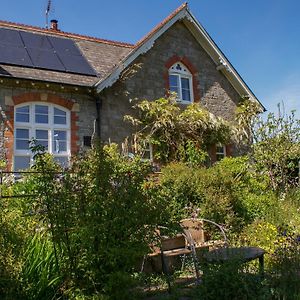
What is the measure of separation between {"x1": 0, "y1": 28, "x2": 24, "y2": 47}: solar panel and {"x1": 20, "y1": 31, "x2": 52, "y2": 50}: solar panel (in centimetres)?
18

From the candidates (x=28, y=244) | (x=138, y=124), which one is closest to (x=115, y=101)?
(x=138, y=124)

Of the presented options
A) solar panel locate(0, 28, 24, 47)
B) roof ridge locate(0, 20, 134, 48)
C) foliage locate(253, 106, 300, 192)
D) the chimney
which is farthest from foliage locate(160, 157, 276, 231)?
the chimney

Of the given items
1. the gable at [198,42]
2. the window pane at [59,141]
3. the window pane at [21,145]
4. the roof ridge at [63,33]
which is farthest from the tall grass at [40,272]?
the roof ridge at [63,33]

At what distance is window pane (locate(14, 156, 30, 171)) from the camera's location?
11.4 metres

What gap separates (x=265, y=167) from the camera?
550 inches

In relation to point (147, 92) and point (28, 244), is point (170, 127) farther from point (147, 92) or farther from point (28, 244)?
point (28, 244)

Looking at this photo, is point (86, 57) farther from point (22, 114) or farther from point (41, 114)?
point (22, 114)

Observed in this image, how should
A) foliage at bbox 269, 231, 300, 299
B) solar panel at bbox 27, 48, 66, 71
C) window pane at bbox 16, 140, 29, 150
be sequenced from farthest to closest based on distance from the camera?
solar panel at bbox 27, 48, 66, 71 < window pane at bbox 16, 140, 29, 150 < foliage at bbox 269, 231, 300, 299

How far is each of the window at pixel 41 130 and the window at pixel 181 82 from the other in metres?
4.75

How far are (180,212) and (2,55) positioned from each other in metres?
7.50

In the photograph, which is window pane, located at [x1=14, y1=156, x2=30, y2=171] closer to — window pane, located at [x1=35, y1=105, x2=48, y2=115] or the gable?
window pane, located at [x1=35, y1=105, x2=48, y2=115]

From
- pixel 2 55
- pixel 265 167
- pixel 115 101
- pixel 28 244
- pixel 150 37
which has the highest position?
pixel 150 37

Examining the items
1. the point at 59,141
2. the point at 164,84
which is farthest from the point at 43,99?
the point at 164,84

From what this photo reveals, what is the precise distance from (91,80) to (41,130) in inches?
93.9
